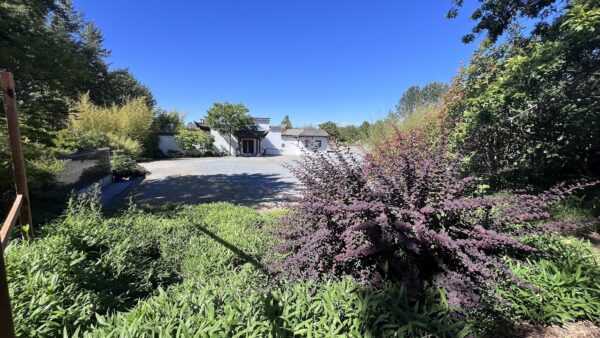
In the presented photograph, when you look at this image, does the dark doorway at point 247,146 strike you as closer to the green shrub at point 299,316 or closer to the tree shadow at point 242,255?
the tree shadow at point 242,255

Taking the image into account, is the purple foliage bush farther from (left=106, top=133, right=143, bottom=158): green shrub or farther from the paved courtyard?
(left=106, top=133, right=143, bottom=158): green shrub

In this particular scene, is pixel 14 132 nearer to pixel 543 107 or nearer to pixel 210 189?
pixel 210 189

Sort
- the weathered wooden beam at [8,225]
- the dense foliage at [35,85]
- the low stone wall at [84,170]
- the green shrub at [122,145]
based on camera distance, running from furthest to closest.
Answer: the green shrub at [122,145] → the low stone wall at [84,170] → the dense foliage at [35,85] → the weathered wooden beam at [8,225]

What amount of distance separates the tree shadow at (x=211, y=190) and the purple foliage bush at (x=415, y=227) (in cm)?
407

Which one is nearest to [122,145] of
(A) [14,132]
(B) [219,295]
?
(A) [14,132]

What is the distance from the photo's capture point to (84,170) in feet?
28.4

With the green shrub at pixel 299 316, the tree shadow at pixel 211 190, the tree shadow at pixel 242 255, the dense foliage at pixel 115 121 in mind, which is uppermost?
the dense foliage at pixel 115 121

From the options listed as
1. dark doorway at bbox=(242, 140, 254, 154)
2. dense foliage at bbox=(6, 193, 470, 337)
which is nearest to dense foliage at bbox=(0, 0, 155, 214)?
dense foliage at bbox=(6, 193, 470, 337)

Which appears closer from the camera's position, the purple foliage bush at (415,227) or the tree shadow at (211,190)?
the purple foliage bush at (415,227)

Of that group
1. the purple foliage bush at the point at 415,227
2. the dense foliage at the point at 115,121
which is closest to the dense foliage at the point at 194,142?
the dense foliage at the point at 115,121

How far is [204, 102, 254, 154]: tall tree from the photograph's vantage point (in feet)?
95.2

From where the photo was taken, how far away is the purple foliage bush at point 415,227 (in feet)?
6.95

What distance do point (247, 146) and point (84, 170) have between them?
22.8 meters

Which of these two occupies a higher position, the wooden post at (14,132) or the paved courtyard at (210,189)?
the wooden post at (14,132)
